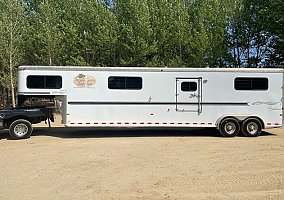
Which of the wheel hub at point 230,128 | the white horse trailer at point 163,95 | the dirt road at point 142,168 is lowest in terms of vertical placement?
the dirt road at point 142,168

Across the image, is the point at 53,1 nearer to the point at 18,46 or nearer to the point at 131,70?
the point at 18,46

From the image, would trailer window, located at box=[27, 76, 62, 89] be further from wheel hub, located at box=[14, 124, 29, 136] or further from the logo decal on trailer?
wheel hub, located at box=[14, 124, 29, 136]

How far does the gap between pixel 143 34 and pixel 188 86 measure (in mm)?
11244

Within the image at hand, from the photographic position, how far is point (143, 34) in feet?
77.2

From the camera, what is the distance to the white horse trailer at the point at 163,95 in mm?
12703

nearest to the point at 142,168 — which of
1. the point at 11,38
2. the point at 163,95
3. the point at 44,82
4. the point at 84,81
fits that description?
the point at 163,95

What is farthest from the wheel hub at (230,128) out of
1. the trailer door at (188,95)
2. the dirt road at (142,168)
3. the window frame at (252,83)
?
the window frame at (252,83)

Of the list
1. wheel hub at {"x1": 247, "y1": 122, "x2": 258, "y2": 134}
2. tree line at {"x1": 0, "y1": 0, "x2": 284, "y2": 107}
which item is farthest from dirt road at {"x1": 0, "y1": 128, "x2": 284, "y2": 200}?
tree line at {"x1": 0, "y1": 0, "x2": 284, "y2": 107}

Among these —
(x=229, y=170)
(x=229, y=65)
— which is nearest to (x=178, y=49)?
(x=229, y=65)

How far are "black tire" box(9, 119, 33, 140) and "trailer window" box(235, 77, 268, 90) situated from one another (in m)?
7.70

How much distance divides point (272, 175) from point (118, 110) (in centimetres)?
674

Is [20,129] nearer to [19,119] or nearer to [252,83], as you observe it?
[19,119]

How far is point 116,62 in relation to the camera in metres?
25.3

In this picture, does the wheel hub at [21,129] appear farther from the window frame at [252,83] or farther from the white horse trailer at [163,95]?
the window frame at [252,83]
